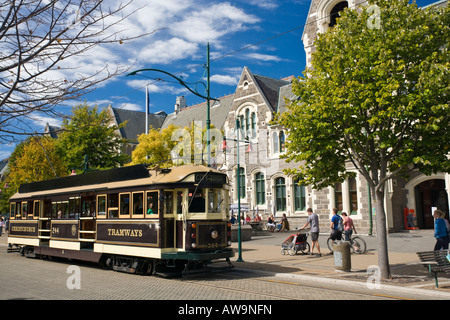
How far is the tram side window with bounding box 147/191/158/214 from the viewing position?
38.8 feet

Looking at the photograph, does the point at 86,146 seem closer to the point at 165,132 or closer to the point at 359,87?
the point at 165,132

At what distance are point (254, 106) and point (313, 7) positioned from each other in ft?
29.9

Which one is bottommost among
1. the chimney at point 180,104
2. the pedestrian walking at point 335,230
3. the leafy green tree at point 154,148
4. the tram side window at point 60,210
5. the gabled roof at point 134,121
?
the pedestrian walking at point 335,230

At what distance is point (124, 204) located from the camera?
12742 mm

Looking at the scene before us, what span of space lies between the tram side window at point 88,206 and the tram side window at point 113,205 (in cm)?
112

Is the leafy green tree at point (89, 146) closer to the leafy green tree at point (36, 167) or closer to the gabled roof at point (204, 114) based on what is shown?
the leafy green tree at point (36, 167)

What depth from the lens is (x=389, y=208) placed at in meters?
25.1

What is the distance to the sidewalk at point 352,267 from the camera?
9977 millimetres

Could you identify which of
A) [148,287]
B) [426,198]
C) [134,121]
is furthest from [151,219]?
[134,121]

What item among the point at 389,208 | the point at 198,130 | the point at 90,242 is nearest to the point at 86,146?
the point at 198,130

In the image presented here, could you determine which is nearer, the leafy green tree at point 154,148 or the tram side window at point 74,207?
the tram side window at point 74,207

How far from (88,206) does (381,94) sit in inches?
408

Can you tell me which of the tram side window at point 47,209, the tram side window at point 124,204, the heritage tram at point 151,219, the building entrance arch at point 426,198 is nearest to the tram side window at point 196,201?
the heritage tram at point 151,219

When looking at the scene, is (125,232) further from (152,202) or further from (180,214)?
(180,214)
